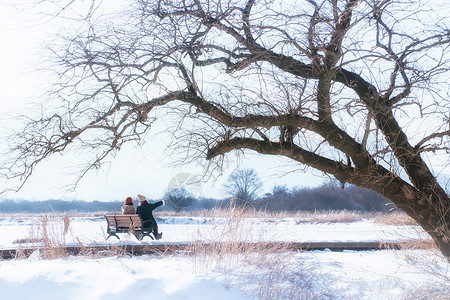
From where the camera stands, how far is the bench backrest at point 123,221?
38.0ft

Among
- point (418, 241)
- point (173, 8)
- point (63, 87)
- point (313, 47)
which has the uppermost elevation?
point (173, 8)

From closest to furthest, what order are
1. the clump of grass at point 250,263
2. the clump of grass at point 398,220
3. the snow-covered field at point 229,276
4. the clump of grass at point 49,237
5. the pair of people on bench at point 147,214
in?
the snow-covered field at point 229,276
the clump of grass at point 250,263
the clump of grass at point 49,237
the clump of grass at point 398,220
the pair of people on bench at point 147,214

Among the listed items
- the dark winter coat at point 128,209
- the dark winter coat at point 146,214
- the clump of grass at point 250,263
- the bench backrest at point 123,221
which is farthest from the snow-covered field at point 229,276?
the dark winter coat at point 128,209

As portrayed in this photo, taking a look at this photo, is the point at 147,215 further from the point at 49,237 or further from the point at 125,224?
the point at 49,237

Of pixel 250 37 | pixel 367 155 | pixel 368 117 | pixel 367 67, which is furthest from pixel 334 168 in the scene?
pixel 250 37

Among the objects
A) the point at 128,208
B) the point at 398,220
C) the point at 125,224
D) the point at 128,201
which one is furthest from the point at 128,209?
the point at 398,220

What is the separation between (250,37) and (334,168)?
8.32 feet

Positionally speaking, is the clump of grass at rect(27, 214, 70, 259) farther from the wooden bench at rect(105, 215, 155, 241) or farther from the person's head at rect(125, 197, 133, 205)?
the person's head at rect(125, 197, 133, 205)

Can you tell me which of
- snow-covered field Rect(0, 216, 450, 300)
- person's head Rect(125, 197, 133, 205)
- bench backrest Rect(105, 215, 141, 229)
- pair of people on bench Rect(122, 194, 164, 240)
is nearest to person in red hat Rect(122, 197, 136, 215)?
person's head Rect(125, 197, 133, 205)

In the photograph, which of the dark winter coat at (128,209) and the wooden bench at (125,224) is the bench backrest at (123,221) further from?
the dark winter coat at (128,209)

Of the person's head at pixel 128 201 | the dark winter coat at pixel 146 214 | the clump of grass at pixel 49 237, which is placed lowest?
the clump of grass at pixel 49 237

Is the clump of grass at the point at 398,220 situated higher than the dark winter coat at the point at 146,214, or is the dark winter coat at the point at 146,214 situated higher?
the dark winter coat at the point at 146,214

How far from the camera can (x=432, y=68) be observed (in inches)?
270

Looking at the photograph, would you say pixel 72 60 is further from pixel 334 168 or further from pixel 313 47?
pixel 334 168
